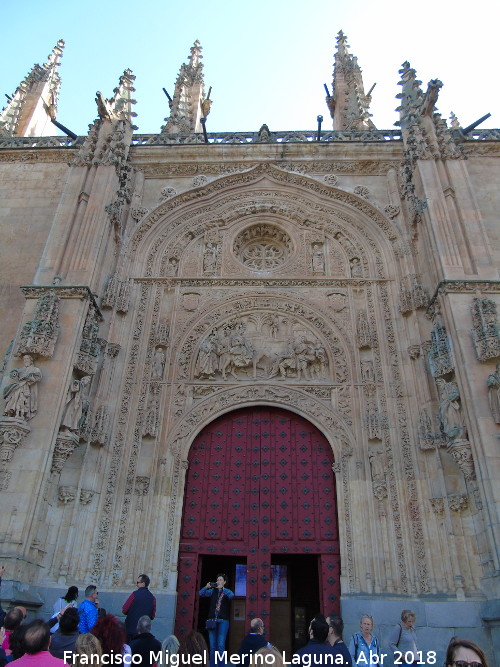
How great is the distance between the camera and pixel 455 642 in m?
2.84

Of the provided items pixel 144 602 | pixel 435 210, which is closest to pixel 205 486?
pixel 144 602

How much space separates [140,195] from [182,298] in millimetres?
3674

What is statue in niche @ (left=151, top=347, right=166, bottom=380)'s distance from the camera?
1170cm

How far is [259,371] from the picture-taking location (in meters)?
12.0

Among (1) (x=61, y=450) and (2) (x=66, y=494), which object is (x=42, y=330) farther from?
(2) (x=66, y=494)

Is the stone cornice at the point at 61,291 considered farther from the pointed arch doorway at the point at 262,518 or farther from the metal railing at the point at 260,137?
the metal railing at the point at 260,137

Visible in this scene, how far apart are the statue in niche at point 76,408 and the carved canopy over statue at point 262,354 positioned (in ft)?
8.45

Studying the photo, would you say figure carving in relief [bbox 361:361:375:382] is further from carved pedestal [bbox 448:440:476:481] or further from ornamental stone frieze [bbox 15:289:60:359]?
ornamental stone frieze [bbox 15:289:60:359]

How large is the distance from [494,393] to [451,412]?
0.85 meters

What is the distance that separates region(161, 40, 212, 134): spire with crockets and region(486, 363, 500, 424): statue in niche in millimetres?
14961

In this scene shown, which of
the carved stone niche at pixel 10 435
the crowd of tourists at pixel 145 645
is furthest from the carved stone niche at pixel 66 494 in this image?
the crowd of tourists at pixel 145 645

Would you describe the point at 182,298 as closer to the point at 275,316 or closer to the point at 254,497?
the point at 275,316

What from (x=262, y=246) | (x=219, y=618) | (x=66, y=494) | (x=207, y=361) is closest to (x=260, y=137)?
(x=262, y=246)

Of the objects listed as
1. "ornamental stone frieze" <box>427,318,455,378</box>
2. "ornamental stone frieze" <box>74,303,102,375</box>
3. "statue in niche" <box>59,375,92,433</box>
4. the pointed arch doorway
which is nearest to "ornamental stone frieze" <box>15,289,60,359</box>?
"ornamental stone frieze" <box>74,303,102,375</box>
